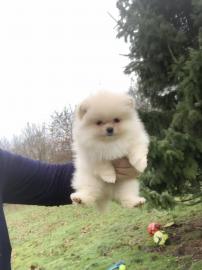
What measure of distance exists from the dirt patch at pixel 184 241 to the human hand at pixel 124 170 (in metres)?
5.32

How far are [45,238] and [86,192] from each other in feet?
35.3

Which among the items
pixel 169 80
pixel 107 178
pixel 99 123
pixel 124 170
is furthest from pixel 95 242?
pixel 99 123

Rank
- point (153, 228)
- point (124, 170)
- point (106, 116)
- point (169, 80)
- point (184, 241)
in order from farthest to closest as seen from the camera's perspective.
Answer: point (153, 228), point (184, 241), point (169, 80), point (124, 170), point (106, 116)

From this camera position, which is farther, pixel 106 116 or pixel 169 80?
pixel 169 80

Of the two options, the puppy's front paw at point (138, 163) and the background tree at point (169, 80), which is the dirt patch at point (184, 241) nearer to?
the background tree at point (169, 80)

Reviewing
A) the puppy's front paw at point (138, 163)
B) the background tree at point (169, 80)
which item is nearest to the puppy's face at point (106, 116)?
the puppy's front paw at point (138, 163)

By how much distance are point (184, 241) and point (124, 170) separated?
630 cm

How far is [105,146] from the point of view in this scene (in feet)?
8.05

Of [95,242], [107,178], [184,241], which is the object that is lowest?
[95,242]

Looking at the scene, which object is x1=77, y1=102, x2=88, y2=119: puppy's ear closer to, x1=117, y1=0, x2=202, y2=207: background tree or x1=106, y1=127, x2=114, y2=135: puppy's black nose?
x1=106, y1=127, x2=114, y2=135: puppy's black nose

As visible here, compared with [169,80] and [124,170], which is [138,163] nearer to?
[124,170]

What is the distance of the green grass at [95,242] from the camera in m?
8.22

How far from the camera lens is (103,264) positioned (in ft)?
27.6

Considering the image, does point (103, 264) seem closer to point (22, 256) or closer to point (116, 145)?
point (22, 256)
